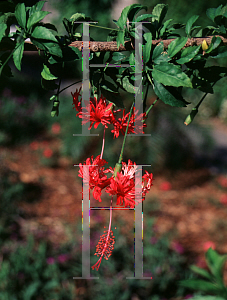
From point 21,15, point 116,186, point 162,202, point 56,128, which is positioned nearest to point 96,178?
point 116,186

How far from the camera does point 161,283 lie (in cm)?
112

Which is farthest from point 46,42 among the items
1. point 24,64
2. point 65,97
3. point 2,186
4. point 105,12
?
point 24,64

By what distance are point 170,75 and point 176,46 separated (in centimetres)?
4

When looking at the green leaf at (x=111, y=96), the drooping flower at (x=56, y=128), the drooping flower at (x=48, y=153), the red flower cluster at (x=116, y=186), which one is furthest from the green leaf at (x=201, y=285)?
the drooping flower at (x=48, y=153)

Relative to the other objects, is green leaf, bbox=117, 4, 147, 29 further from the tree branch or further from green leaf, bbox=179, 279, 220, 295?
green leaf, bbox=179, 279, 220, 295

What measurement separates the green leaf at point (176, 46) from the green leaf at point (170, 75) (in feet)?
0.07

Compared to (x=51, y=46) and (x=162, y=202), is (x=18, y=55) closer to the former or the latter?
(x=51, y=46)

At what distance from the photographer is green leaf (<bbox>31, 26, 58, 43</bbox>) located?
342mm

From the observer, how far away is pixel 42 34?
0.35 m

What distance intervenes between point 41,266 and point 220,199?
4.67 feet

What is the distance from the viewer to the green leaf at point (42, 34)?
342mm

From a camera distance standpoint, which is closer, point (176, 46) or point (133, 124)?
point (176, 46)

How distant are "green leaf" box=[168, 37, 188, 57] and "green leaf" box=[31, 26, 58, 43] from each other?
146mm

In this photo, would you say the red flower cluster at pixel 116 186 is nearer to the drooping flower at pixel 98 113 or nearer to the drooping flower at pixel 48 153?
the drooping flower at pixel 98 113
